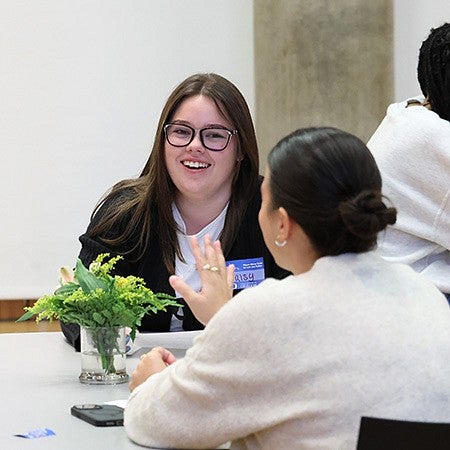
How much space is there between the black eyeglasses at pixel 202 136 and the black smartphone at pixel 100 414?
1271 mm

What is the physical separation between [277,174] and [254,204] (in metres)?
1.62

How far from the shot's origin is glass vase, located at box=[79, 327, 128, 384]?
2629 millimetres

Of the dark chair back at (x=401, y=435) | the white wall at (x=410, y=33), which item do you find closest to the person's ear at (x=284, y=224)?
the dark chair back at (x=401, y=435)

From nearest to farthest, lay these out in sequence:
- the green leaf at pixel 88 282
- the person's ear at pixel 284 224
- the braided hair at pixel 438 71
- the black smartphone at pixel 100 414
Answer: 1. the person's ear at pixel 284 224
2. the black smartphone at pixel 100 414
3. the green leaf at pixel 88 282
4. the braided hair at pixel 438 71

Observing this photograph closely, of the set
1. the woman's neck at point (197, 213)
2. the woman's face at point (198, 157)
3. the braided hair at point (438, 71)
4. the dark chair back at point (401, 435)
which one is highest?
the braided hair at point (438, 71)

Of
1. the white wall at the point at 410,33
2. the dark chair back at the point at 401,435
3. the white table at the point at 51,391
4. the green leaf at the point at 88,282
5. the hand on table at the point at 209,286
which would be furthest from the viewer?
the white wall at the point at 410,33

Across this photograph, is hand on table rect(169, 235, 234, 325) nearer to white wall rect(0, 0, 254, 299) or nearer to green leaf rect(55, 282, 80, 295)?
green leaf rect(55, 282, 80, 295)

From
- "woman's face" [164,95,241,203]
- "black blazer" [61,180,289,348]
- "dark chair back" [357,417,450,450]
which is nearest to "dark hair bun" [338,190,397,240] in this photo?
"dark chair back" [357,417,450,450]

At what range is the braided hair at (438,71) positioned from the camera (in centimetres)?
318

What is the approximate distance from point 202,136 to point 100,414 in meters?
1.38

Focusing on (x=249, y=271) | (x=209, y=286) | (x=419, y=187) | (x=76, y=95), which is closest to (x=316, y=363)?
(x=209, y=286)

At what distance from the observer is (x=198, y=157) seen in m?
3.35

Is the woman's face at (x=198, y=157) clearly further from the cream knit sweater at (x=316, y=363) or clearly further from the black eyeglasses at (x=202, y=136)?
the cream knit sweater at (x=316, y=363)

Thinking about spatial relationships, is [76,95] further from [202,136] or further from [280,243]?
[280,243]
